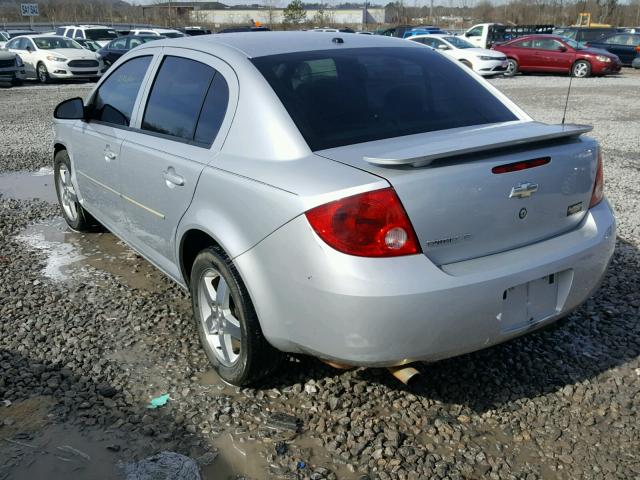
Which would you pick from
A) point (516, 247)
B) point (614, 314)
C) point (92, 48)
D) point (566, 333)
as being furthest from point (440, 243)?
point (92, 48)

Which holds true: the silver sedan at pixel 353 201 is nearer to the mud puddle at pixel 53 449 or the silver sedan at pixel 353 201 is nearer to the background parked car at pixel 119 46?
the mud puddle at pixel 53 449

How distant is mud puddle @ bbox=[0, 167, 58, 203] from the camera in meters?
7.11

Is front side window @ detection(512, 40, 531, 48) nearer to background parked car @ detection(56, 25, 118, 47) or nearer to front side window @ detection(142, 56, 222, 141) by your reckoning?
background parked car @ detection(56, 25, 118, 47)

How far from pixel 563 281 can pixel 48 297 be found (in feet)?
11.2

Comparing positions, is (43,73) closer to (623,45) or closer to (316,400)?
(316,400)

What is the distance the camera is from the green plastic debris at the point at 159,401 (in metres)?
3.15

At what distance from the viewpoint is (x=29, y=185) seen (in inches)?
301

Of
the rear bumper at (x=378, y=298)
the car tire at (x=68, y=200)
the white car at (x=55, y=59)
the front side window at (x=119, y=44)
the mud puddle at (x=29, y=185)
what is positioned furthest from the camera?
the front side window at (x=119, y=44)

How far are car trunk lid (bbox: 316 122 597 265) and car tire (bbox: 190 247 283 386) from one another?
2.58ft

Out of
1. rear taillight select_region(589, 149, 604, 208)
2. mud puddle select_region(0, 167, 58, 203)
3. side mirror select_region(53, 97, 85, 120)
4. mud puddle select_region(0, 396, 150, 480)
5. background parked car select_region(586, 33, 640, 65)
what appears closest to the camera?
mud puddle select_region(0, 396, 150, 480)

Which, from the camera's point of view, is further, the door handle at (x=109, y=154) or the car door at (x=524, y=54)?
the car door at (x=524, y=54)

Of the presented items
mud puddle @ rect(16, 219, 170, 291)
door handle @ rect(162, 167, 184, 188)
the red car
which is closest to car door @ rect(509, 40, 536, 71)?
the red car

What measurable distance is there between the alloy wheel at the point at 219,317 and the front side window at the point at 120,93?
1448 millimetres

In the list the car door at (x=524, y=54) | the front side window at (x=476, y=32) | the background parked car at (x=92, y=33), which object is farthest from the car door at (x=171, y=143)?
the front side window at (x=476, y=32)
